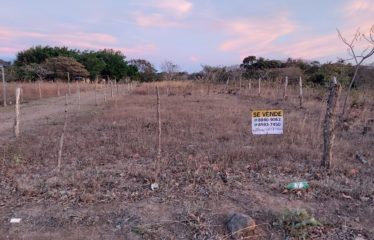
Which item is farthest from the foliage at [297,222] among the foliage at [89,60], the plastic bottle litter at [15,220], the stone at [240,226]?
the foliage at [89,60]

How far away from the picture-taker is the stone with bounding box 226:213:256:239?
12.0ft

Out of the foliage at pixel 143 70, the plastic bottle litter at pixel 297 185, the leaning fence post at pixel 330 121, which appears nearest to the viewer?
the plastic bottle litter at pixel 297 185

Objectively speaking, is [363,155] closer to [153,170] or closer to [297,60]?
[153,170]

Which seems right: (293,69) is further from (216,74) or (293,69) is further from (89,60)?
(89,60)

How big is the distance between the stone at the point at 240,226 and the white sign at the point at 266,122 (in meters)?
2.34

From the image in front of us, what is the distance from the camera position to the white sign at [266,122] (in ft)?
19.5

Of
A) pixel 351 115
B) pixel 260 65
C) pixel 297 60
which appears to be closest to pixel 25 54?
pixel 260 65

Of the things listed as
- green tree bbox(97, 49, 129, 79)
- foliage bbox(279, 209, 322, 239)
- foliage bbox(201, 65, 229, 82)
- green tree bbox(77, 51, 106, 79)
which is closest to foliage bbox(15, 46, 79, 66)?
green tree bbox(77, 51, 106, 79)

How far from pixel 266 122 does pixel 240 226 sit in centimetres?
261

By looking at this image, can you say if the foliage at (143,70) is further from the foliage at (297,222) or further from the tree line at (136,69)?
the foliage at (297,222)

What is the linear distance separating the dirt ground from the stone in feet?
0.18

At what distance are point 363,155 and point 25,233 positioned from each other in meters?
5.52

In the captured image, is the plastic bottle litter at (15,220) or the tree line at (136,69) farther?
the tree line at (136,69)

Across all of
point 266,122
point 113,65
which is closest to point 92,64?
point 113,65
